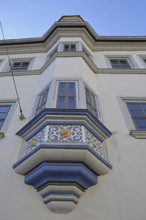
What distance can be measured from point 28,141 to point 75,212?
1823 mm

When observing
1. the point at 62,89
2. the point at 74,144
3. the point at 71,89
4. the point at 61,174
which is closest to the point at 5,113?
the point at 62,89

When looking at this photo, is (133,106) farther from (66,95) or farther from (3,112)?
(3,112)

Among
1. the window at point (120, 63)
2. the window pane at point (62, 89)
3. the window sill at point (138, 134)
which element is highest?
the window at point (120, 63)

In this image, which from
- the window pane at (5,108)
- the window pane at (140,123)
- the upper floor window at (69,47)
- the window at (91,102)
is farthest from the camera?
the upper floor window at (69,47)

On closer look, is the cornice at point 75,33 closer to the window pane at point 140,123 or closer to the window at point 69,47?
the window at point 69,47

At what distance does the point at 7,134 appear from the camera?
5.42 metres

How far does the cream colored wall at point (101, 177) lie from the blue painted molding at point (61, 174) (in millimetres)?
264

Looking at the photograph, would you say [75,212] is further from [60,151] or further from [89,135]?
[89,135]

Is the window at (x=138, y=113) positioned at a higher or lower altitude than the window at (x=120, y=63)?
lower

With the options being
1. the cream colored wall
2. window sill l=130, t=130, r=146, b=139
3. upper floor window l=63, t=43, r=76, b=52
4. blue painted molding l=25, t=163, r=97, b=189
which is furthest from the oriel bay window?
upper floor window l=63, t=43, r=76, b=52

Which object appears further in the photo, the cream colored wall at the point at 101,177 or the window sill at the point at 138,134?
the window sill at the point at 138,134

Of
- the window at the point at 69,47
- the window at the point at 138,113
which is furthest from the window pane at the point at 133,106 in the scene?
the window at the point at 69,47

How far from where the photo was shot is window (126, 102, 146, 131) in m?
5.66

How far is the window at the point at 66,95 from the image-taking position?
5.18 meters
